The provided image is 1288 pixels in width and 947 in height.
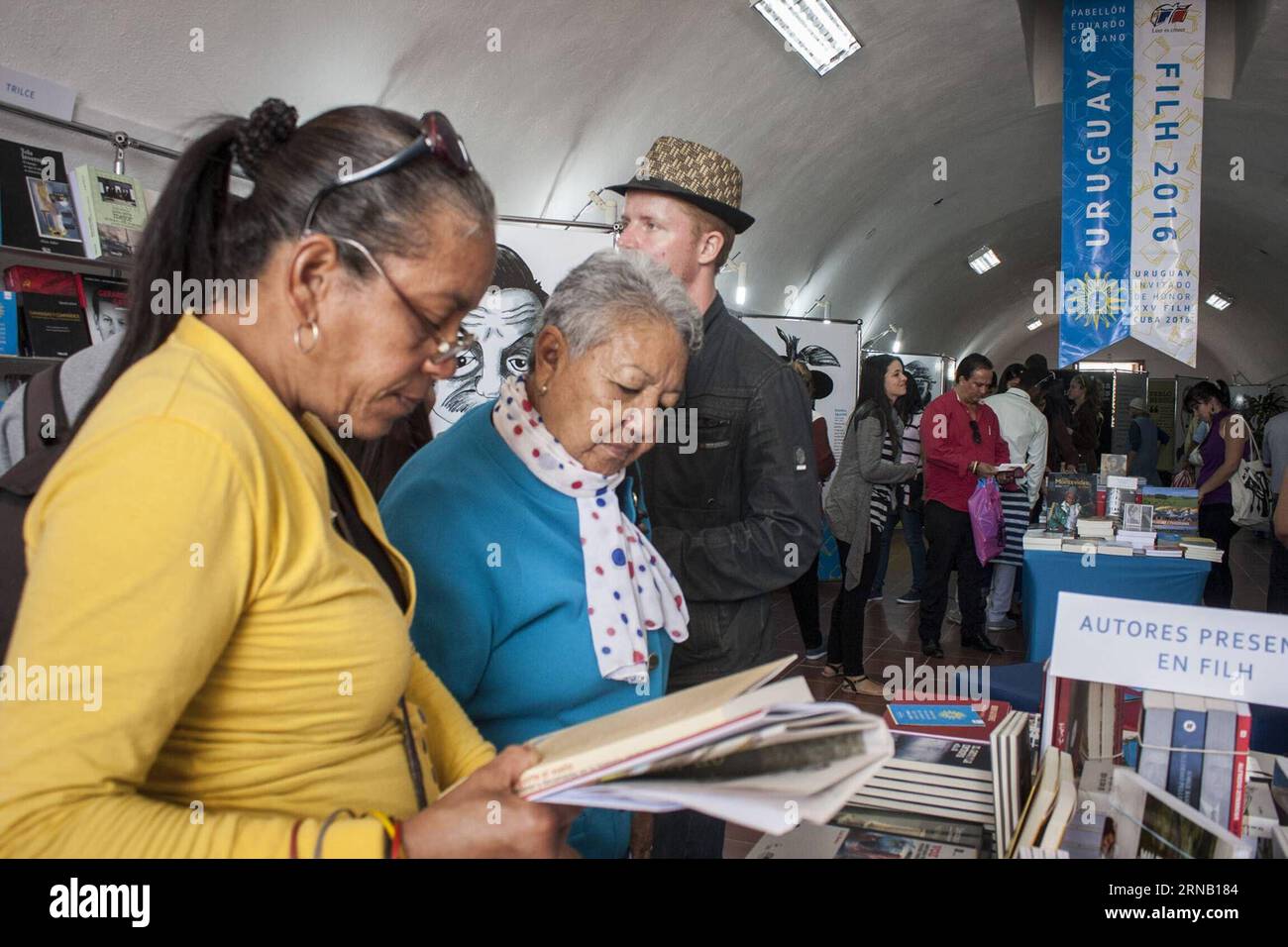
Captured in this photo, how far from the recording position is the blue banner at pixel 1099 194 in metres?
5.82

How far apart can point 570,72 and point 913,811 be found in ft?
16.4

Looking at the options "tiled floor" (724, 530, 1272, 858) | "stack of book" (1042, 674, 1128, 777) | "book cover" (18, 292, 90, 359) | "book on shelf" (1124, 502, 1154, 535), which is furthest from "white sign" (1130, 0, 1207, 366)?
"book cover" (18, 292, 90, 359)

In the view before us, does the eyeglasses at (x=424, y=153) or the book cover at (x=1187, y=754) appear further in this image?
the book cover at (x=1187, y=754)

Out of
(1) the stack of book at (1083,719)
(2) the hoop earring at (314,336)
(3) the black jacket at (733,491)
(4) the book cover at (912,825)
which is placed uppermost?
(2) the hoop earring at (314,336)

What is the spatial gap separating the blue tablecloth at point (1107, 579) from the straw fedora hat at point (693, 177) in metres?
3.06

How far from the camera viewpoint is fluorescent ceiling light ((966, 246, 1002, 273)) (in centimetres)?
1559

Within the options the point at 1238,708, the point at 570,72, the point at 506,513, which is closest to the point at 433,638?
the point at 506,513

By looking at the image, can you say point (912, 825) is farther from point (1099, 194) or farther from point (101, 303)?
point (1099, 194)

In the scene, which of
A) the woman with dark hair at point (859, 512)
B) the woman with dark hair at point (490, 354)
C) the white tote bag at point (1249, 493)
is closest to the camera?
the woman with dark hair at point (490, 354)

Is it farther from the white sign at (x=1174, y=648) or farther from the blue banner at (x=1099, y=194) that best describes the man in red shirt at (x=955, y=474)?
the white sign at (x=1174, y=648)

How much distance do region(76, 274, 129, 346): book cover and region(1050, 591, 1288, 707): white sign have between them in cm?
341

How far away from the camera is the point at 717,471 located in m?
2.16

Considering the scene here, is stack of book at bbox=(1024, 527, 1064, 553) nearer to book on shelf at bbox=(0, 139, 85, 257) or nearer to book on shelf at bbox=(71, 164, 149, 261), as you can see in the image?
book on shelf at bbox=(71, 164, 149, 261)

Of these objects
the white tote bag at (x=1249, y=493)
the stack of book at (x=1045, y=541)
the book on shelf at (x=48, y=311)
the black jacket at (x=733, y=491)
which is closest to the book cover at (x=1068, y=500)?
the stack of book at (x=1045, y=541)
